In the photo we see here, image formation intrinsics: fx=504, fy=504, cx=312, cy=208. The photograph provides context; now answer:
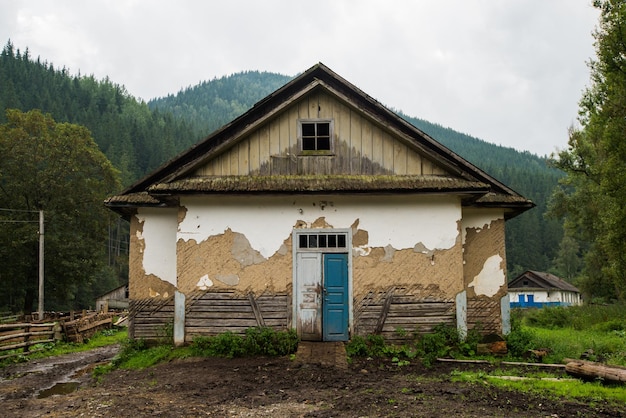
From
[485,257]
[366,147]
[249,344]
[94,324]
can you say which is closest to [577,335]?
[485,257]

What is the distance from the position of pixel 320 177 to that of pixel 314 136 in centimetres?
107

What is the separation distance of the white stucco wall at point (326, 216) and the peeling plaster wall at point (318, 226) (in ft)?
0.08

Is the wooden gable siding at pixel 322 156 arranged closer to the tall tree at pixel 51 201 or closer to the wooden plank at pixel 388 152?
the wooden plank at pixel 388 152

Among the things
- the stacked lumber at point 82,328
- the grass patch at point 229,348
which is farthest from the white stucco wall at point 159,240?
the stacked lumber at point 82,328

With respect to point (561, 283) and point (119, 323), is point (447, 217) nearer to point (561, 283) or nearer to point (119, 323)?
point (119, 323)

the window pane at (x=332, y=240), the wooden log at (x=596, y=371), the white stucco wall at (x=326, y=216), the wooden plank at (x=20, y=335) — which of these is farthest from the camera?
the wooden plank at (x=20, y=335)

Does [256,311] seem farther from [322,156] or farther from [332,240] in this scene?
[322,156]

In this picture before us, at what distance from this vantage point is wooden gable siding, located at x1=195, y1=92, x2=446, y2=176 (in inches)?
470

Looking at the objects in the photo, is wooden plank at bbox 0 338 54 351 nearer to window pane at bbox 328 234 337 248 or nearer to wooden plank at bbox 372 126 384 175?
window pane at bbox 328 234 337 248

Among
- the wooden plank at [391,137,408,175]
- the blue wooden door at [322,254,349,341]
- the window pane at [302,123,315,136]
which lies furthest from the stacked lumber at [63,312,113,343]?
the wooden plank at [391,137,408,175]

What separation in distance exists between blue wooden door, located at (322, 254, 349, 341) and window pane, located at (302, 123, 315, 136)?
3.01 m

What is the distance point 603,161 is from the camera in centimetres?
2534

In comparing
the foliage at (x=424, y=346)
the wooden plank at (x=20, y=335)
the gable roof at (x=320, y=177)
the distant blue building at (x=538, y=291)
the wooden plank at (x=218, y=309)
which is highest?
the gable roof at (x=320, y=177)

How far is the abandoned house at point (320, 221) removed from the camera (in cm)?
1145
